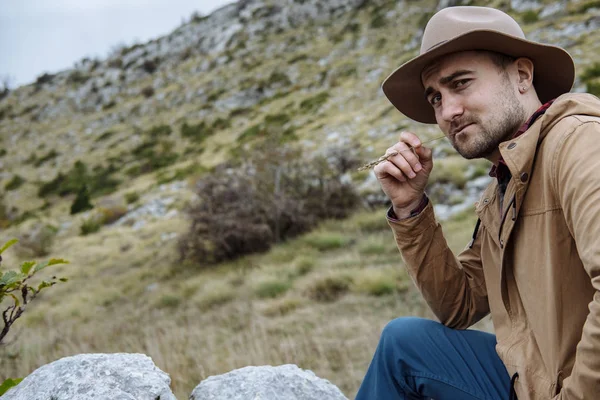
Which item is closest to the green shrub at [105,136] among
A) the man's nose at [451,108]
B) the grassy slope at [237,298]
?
the grassy slope at [237,298]

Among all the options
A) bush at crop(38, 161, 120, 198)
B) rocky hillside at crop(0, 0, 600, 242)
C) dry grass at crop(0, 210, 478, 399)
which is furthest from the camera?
bush at crop(38, 161, 120, 198)

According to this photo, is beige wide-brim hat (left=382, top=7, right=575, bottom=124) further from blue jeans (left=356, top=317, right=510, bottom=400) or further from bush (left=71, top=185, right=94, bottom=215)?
bush (left=71, top=185, right=94, bottom=215)

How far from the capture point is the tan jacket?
107 centimetres

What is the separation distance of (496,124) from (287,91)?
25.3m

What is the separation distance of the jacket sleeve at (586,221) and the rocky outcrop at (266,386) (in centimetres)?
95

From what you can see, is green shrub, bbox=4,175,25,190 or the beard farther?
green shrub, bbox=4,175,25,190

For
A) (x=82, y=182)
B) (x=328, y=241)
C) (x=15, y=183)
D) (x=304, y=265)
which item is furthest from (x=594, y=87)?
(x=15, y=183)

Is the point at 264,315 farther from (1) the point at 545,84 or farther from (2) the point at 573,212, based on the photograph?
(2) the point at 573,212

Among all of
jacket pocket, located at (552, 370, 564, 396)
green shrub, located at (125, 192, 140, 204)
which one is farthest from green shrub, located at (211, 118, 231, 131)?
jacket pocket, located at (552, 370, 564, 396)

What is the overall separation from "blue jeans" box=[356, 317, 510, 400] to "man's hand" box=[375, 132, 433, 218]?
0.52 metres

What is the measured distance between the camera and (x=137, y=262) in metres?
9.46

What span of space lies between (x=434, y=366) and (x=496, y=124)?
3.16ft

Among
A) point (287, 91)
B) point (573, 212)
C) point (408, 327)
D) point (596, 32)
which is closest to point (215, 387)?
point (408, 327)

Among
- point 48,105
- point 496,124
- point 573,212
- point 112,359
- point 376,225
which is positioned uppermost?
point 48,105
